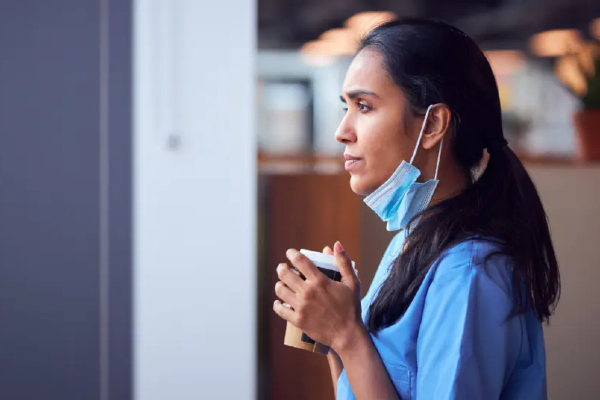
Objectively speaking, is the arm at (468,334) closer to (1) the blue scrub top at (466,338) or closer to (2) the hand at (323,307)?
(1) the blue scrub top at (466,338)

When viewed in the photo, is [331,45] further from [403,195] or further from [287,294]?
[287,294]

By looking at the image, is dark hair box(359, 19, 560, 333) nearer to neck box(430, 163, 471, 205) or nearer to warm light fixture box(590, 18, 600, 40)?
neck box(430, 163, 471, 205)

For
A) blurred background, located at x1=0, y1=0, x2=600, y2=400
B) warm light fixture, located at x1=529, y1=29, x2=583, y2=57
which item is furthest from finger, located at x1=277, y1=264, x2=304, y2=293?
warm light fixture, located at x1=529, y1=29, x2=583, y2=57

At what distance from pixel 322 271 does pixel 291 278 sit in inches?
1.8

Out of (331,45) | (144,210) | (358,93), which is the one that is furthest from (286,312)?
(331,45)

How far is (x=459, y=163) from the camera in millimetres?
847

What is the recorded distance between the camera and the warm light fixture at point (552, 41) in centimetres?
529

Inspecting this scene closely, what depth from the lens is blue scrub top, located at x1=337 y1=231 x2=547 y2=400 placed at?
691 mm

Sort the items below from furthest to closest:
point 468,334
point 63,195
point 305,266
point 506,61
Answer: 1. point 506,61
2. point 63,195
3. point 305,266
4. point 468,334

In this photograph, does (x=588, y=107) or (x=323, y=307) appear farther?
(x=588, y=107)

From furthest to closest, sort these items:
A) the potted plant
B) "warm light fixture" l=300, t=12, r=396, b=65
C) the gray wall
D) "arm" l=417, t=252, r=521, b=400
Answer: "warm light fixture" l=300, t=12, r=396, b=65, the potted plant, the gray wall, "arm" l=417, t=252, r=521, b=400

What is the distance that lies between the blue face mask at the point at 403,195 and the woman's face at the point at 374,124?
0.01 meters

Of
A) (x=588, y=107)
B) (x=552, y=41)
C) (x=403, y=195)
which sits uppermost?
(x=552, y=41)

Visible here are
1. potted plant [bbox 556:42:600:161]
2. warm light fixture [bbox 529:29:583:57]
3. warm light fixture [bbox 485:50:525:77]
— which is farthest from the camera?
warm light fixture [bbox 485:50:525:77]
